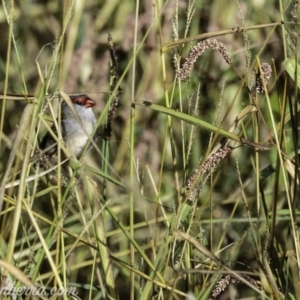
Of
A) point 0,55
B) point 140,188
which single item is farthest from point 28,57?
point 140,188

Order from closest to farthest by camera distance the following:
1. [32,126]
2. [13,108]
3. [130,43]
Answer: [32,126] → [130,43] → [13,108]

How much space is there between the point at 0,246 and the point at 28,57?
153 centimetres

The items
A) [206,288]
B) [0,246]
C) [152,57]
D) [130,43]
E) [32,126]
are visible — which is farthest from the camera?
[152,57]

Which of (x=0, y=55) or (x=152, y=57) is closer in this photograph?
(x=152, y=57)

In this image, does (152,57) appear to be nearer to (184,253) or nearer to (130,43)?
(130,43)

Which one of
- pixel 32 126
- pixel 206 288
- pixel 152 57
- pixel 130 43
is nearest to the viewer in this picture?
pixel 32 126

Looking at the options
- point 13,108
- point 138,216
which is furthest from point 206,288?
point 13,108

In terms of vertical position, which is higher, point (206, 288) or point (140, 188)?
point (140, 188)

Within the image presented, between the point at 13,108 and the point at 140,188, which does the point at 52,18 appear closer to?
the point at 13,108

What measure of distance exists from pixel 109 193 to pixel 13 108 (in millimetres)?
630

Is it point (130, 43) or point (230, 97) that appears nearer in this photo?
point (130, 43)

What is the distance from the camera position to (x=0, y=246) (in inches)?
72.5

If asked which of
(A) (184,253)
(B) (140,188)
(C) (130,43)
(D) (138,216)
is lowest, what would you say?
(D) (138,216)

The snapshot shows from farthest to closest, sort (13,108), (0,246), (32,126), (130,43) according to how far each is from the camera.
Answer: (13,108)
(130,43)
(0,246)
(32,126)
